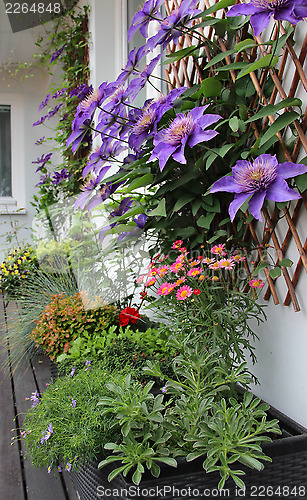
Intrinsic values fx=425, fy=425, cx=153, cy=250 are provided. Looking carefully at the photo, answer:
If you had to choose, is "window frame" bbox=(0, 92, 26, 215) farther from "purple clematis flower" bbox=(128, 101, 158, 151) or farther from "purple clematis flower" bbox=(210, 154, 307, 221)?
"purple clematis flower" bbox=(210, 154, 307, 221)

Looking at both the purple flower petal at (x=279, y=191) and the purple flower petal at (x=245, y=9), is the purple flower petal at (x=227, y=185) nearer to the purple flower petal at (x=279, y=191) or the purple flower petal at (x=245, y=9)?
the purple flower petal at (x=279, y=191)

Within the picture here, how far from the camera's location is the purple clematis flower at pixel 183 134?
1.08 meters

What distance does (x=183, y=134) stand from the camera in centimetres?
110

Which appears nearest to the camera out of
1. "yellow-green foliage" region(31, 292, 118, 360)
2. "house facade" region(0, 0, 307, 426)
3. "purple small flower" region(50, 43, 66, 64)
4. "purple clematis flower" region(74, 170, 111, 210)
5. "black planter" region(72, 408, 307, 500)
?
"black planter" region(72, 408, 307, 500)

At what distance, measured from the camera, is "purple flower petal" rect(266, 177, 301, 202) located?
3.05 ft

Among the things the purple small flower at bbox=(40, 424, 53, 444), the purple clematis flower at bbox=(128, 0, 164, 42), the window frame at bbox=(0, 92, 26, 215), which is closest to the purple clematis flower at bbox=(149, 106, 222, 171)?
the purple clematis flower at bbox=(128, 0, 164, 42)

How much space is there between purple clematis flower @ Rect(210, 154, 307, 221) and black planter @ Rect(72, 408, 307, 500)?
53 centimetres

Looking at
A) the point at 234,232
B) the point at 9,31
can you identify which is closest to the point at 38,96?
the point at 9,31

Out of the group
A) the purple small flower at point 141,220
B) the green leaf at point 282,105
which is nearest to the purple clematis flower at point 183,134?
the green leaf at point 282,105

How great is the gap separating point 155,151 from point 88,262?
4.58ft

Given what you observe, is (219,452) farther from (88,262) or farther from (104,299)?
(88,262)

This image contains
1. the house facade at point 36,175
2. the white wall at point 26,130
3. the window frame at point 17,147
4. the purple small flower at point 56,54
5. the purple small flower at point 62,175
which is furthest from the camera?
the window frame at point 17,147

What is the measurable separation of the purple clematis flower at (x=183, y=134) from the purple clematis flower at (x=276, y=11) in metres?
0.24

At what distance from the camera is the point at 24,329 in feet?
7.80
